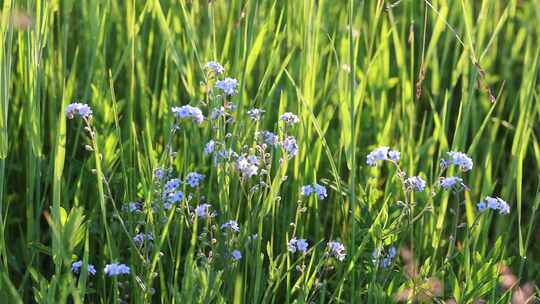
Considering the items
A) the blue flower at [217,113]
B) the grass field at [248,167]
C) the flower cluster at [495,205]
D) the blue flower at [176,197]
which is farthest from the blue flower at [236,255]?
the flower cluster at [495,205]

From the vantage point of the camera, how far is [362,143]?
6.96 feet

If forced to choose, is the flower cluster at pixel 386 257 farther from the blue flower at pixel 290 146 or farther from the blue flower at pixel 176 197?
the blue flower at pixel 176 197

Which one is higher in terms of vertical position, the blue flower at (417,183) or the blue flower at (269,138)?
the blue flower at (269,138)

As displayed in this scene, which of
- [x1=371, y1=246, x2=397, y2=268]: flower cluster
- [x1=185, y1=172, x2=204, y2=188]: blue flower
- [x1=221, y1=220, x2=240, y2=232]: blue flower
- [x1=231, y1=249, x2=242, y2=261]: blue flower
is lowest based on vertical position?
[x1=371, y1=246, x2=397, y2=268]: flower cluster

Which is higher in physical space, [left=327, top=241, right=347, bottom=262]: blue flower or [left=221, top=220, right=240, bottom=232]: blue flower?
[left=221, top=220, right=240, bottom=232]: blue flower

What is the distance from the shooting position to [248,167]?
58.9 inches

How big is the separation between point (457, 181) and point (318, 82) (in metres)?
0.61

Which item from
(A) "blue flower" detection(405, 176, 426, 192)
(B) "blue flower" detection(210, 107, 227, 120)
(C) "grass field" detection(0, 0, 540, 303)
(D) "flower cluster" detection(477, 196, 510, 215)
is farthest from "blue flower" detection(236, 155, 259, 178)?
(D) "flower cluster" detection(477, 196, 510, 215)

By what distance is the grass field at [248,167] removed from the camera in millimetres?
1581

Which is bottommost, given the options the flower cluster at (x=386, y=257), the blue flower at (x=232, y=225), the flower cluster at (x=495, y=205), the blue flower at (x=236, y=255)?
the flower cluster at (x=386, y=257)

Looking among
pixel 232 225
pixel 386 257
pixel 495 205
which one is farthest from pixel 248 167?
pixel 495 205

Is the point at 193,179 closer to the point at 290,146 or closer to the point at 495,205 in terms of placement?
→ the point at 290,146

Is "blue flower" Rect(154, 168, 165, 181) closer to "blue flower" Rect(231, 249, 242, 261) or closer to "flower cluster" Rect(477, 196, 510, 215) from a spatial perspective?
"blue flower" Rect(231, 249, 242, 261)

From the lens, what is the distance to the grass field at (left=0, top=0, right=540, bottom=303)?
1581 mm
